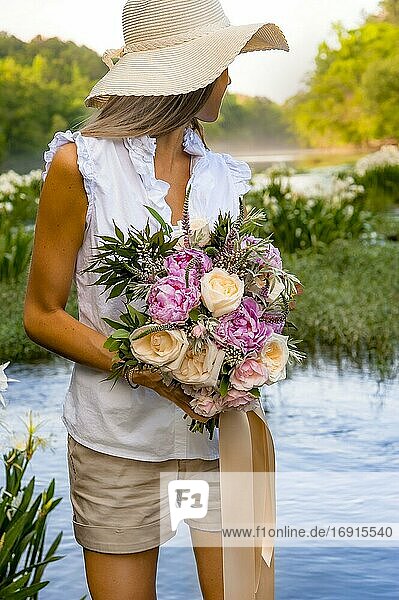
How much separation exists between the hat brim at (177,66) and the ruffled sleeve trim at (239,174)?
0.63 feet

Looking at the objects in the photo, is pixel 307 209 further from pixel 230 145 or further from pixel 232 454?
pixel 232 454

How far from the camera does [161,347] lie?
147 cm

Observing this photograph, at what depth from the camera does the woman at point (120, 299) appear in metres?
1.58

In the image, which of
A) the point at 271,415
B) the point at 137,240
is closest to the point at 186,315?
the point at 137,240

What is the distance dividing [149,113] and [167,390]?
0.39m

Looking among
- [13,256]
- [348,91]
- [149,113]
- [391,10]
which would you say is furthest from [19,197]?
[149,113]

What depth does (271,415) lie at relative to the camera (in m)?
4.28

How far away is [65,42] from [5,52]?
23.6 inches

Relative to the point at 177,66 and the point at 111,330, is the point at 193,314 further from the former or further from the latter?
the point at 177,66

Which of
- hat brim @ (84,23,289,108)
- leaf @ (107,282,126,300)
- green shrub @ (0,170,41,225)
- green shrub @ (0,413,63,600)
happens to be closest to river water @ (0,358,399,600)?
green shrub @ (0,413,63,600)

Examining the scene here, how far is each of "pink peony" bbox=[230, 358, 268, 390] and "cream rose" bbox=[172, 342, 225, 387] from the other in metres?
0.03

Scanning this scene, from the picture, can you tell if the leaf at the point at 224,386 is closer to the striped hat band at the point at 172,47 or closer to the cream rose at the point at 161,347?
the cream rose at the point at 161,347

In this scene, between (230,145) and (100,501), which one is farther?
(230,145)

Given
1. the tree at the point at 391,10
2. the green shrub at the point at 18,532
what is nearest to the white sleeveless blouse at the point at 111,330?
the green shrub at the point at 18,532
